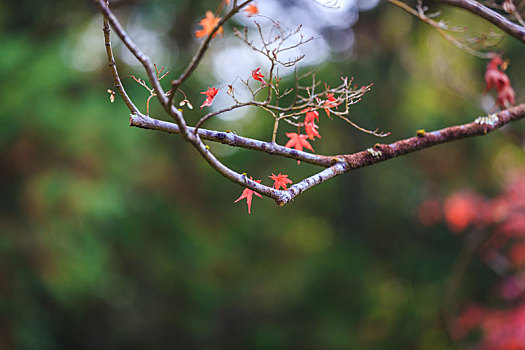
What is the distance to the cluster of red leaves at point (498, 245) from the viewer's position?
3.61 meters

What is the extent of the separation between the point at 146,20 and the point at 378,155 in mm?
5001

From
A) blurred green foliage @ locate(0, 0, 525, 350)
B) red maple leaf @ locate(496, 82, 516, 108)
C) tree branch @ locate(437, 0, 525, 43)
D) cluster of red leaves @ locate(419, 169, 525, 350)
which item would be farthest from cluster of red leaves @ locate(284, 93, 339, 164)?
cluster of red leaves @ locate(419, 169, 525, 350)

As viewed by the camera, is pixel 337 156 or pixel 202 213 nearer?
pixel 337 156

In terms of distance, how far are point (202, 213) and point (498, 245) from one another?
334 centimetres

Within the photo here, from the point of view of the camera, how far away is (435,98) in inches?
208

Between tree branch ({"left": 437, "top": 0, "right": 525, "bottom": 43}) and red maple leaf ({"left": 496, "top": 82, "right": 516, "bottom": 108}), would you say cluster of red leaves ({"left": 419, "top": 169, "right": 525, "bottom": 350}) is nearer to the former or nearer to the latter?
red maple leaf ({"left": 496, "top": 82, "right": 516, "bottom": 108})

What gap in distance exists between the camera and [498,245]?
4168 mm

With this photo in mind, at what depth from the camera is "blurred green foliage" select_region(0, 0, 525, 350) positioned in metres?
3.60

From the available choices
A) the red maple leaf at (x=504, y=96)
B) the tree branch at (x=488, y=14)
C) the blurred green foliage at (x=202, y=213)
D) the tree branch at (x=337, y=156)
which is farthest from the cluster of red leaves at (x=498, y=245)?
the tree branch at (x=488, y=14)

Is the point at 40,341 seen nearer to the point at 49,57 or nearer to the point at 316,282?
the point at 49,57

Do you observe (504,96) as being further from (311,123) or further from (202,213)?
(202,213)

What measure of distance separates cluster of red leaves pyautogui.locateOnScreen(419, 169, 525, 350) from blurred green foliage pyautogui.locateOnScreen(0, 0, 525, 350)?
10.0 inches

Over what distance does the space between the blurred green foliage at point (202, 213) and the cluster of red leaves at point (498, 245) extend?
255mm

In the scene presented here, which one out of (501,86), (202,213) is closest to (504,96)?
(501,86)
